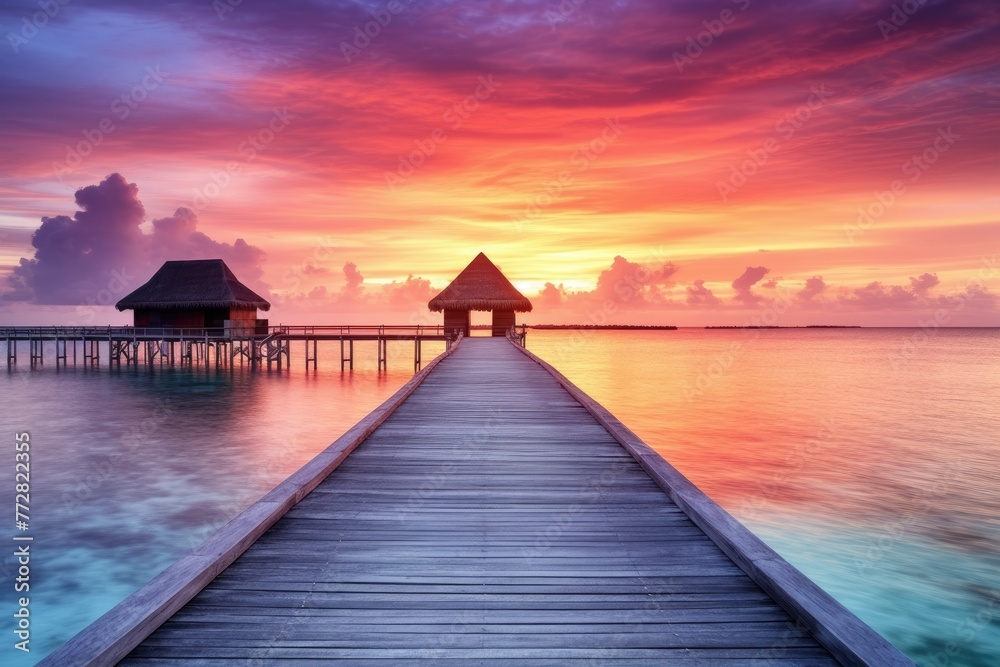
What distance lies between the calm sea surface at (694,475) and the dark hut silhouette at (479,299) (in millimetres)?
5081

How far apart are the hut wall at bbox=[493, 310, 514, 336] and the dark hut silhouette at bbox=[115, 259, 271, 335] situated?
1276 cm

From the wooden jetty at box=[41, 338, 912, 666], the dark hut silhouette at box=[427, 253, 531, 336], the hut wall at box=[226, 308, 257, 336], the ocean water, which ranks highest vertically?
the dark hut silhouette at box=[427, 253, 531, 336]

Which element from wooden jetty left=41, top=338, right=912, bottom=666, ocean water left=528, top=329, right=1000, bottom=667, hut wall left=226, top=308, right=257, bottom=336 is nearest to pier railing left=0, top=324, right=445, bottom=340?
hut wall left=226, top=308, right=257, bottom=336

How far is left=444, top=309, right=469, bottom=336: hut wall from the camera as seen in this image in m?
33.0

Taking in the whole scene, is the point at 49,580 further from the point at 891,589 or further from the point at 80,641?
the point at 891,589

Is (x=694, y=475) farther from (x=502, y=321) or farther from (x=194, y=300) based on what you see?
(x=194, y=300)

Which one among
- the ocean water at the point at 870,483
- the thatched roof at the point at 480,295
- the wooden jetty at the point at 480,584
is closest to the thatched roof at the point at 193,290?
the thatched roof at the point at 480,295

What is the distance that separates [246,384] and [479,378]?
65.6 feet

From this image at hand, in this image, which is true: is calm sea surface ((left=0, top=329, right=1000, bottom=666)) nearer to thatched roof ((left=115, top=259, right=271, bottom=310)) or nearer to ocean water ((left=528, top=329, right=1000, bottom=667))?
ocean water ((left=528, top=329, right=1000, bottom=667))

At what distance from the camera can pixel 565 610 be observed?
3.08 m

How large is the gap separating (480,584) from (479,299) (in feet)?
94.6

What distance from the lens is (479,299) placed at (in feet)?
105

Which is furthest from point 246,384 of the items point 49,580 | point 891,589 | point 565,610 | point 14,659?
point 565,610

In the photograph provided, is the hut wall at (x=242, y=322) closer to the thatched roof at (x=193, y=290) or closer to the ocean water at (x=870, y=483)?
→ the thatched roof at (x=193, y=290)
